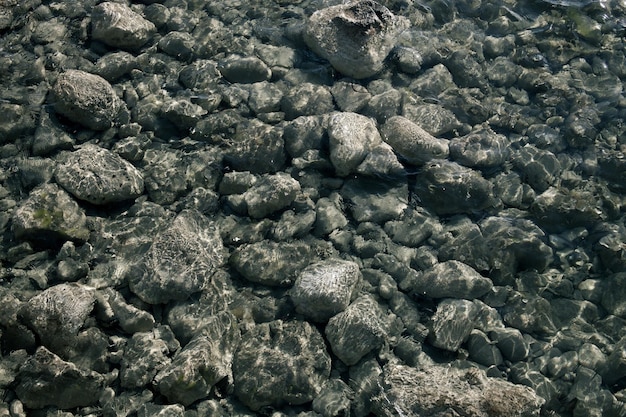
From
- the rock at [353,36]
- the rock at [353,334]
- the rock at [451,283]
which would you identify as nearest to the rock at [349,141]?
the rock at [353,36]

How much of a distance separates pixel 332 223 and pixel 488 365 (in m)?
2.42

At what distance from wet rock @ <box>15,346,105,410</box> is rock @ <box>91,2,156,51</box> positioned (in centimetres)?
508

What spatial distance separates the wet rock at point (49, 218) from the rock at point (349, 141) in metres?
3.19

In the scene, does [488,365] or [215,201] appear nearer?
[488,365]

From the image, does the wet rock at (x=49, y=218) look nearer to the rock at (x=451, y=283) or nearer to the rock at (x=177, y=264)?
the rock at (x=177, y=264)

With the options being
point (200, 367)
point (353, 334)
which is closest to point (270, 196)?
point (353, 334)

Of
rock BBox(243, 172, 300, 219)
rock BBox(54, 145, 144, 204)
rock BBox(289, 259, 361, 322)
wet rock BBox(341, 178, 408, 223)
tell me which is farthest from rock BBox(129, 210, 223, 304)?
wet rock BBox(341, 178, 408, 223)

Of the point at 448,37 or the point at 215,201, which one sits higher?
the point at 448,37

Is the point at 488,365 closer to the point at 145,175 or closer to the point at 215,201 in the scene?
the point at 215,201

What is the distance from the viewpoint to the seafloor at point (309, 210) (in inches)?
227

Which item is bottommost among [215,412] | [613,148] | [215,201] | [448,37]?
[215,412]

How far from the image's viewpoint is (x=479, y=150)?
311 inches

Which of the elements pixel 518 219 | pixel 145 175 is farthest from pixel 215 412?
pixel 518 219

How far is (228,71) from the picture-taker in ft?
28.3
